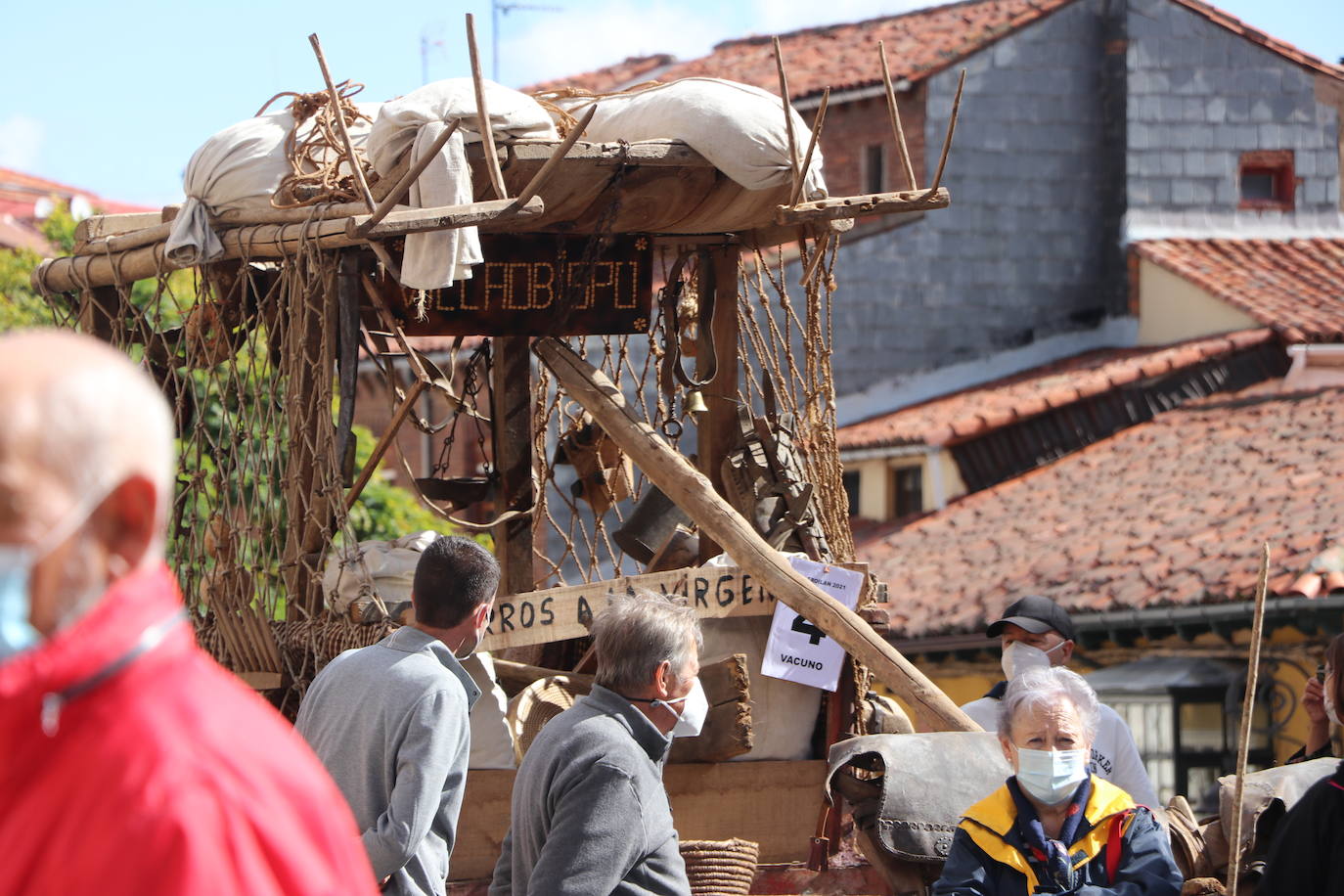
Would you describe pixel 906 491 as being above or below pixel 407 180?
below

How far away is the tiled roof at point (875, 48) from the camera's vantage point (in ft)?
62.9

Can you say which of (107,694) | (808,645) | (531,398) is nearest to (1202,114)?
(531,398)

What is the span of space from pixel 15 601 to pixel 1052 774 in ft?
9.26

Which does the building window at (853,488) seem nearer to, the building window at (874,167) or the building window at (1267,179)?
the building window at (874,167)

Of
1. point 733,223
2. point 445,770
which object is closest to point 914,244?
point 733,223

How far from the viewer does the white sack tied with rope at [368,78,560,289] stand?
5488 mm

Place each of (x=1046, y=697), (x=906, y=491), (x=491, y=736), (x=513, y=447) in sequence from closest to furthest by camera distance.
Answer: (x=1046, y=697) < (x=491, y=736) < (x=513, y=447) < (x=906, y=491)

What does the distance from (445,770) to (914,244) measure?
15804 millimetres

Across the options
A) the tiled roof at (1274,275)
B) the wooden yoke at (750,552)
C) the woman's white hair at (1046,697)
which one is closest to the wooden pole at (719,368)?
the wooden yoke at (750,552)

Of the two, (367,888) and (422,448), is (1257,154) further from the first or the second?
(367,888)

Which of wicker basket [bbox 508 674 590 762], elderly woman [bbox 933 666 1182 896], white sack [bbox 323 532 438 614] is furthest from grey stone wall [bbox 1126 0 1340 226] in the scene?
elderly woman [bbox 933 666 1182 896]

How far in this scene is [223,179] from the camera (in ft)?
20.6

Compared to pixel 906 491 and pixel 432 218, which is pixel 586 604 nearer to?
pixel 432 218

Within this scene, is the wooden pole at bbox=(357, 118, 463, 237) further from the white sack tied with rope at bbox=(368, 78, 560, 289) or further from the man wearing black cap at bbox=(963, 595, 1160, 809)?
the man wearing black cap at bbox=(963, 595, 1160, 809)
